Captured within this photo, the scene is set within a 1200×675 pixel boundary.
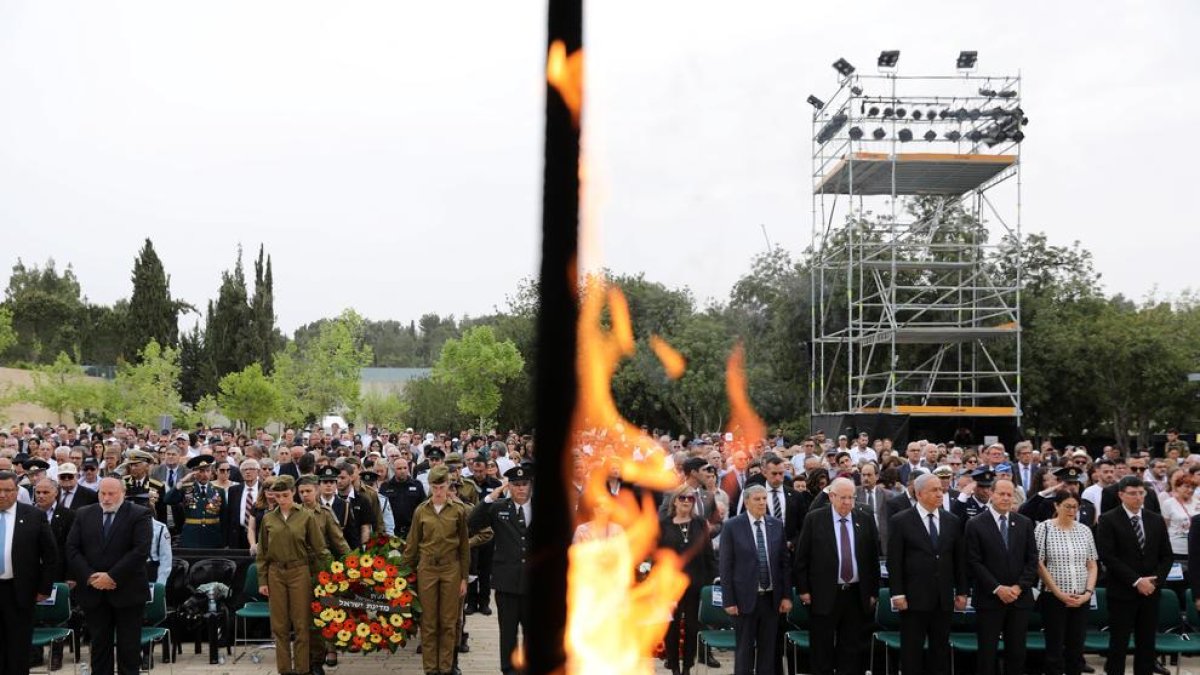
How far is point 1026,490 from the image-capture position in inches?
627

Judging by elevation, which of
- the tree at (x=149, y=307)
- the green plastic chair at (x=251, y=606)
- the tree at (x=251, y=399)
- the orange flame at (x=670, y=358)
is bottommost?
the green plastic chair at (x=251, y=606)

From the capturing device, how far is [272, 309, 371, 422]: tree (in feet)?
177

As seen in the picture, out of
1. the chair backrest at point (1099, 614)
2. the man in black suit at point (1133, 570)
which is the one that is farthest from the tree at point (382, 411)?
the man in black suit at point (1133, 570)

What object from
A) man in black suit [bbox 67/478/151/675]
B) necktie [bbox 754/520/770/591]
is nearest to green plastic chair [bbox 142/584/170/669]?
man in black suit [bbox 67/478/151/675]

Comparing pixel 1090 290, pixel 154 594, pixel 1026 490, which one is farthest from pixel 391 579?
pixel 1090 290

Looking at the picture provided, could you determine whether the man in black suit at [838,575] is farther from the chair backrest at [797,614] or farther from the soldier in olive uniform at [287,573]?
the soldier in olive uniform at [287,573]

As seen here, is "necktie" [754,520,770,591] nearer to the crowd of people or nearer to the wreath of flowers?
the crowd of people

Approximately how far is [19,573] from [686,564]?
19.3ft

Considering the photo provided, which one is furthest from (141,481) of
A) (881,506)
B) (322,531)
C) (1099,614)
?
(1099,614)

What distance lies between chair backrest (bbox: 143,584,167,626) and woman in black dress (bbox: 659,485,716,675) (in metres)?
4.82

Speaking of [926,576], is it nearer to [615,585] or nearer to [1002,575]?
[1002,575]

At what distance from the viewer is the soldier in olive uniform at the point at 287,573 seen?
10.4m

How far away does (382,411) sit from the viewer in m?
57.7

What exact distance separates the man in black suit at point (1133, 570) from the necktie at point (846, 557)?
8.34 ft
